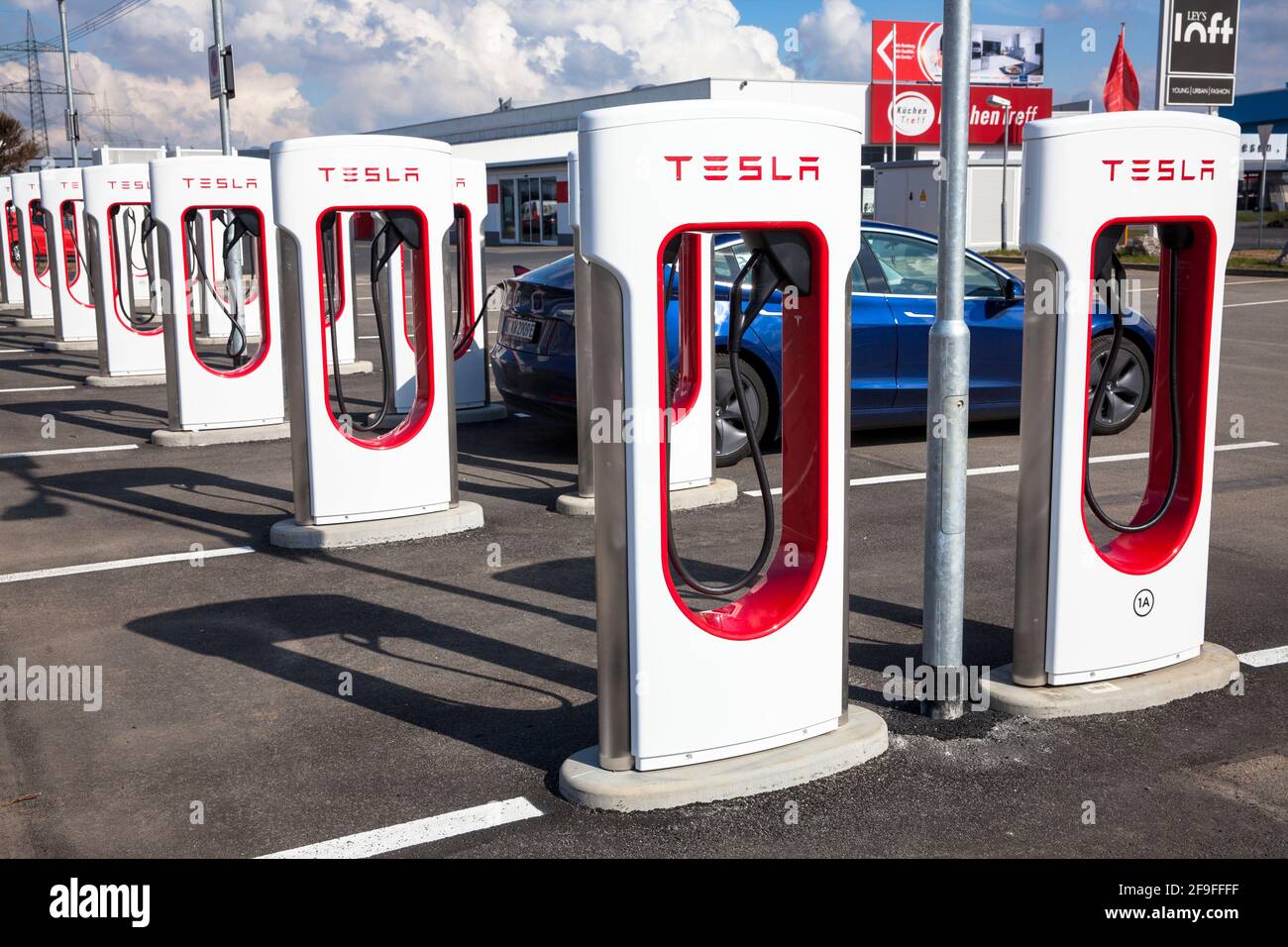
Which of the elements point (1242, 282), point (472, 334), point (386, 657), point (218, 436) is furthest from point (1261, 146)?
point (386, 657)

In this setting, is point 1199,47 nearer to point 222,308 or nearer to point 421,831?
point 421,831

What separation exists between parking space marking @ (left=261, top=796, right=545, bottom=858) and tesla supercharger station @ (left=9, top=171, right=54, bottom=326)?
17041 millimetres

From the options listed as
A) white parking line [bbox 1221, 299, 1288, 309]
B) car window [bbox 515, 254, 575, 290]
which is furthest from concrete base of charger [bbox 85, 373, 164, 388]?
white parking line [bbox 1221, 299, 1288, 309]

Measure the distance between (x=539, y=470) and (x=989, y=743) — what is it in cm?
514

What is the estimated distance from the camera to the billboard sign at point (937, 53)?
5231cm

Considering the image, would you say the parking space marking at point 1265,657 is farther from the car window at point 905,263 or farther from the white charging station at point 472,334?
the white charging station at point 472,334

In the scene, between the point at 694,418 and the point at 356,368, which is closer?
the point at 694,418

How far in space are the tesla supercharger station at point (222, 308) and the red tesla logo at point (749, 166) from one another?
21.8 ft

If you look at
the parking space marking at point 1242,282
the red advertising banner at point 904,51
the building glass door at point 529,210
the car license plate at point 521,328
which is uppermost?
the red advertising banner at point 904,51

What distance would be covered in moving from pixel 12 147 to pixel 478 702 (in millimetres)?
43491

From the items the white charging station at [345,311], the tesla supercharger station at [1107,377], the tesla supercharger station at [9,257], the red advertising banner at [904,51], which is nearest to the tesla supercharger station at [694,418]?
the tesla supercharger station at [1107,377]

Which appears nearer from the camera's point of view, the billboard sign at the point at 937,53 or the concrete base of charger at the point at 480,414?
Answer: the concrete base of charger at the point at 480,414

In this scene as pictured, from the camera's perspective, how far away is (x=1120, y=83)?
9.16 m
